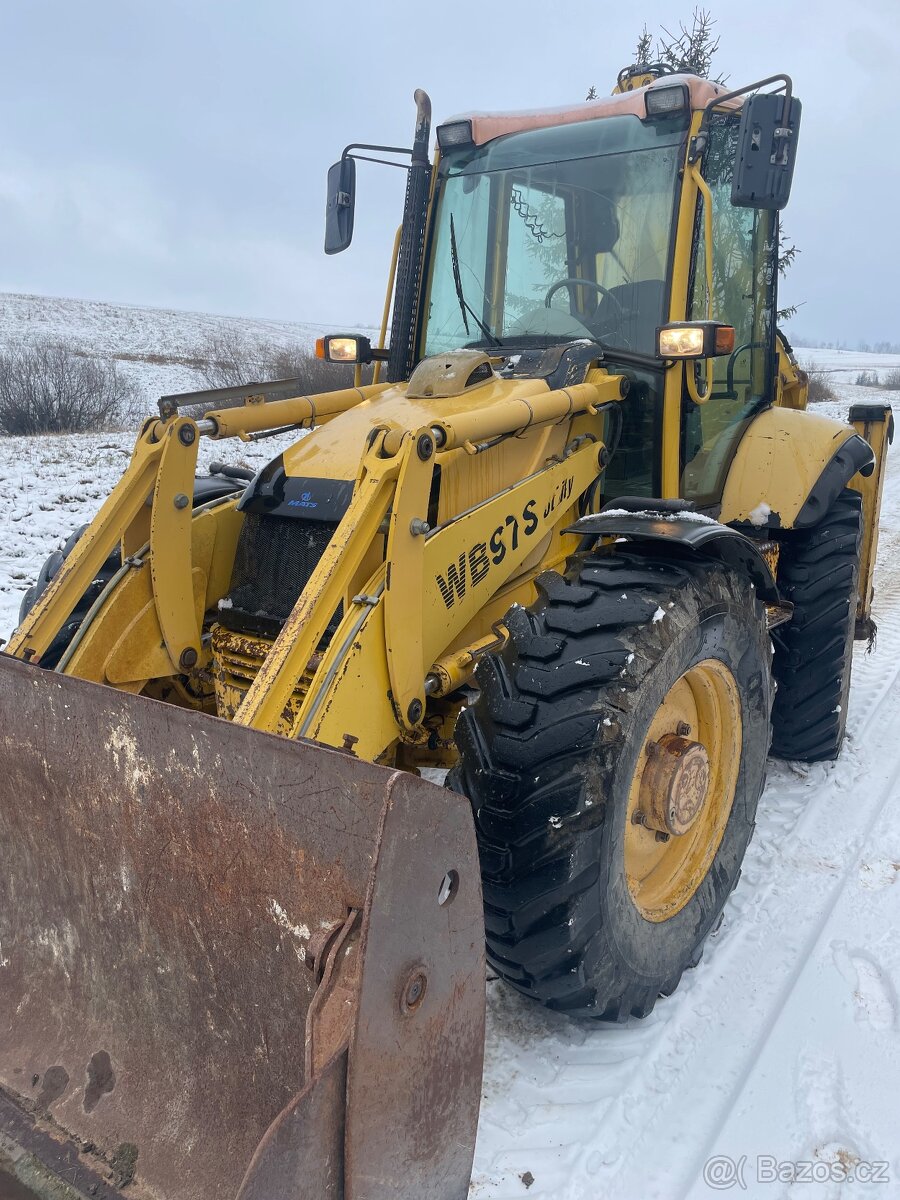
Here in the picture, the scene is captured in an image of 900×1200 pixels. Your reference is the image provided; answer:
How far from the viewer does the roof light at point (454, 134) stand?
3.96 m

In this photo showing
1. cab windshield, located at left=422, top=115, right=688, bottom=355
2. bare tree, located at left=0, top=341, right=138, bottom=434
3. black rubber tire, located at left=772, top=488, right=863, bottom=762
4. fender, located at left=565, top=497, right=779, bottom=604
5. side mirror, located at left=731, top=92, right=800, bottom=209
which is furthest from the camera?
bare tree, located at left=0, top=341, right=138, bottom=434

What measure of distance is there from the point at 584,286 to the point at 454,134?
0.97 meters

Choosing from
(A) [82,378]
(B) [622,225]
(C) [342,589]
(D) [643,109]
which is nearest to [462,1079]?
(C) [342,589]

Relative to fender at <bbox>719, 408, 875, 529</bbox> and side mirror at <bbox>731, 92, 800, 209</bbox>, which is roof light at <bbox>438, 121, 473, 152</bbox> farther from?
fender at <bbox>719, 408, 875, 529</bbox>

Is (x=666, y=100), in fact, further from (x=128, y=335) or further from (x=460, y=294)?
(x=128, y=335)

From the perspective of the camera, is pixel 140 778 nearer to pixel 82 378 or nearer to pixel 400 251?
pixel 400 251

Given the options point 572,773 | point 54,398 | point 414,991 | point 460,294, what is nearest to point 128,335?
point 54,398

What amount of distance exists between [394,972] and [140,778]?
2.61ft

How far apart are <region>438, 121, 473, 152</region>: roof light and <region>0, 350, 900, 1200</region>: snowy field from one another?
328 centimetres

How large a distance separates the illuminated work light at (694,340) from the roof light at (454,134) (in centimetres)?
145

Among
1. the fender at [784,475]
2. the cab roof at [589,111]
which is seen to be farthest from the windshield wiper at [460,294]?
the fender at [784,475]

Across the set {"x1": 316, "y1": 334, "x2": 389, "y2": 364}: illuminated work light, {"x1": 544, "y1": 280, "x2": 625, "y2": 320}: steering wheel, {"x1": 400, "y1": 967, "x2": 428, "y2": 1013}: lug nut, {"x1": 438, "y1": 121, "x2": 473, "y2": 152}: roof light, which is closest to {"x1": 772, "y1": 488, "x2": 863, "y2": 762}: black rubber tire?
{"x1": 544, "y1": 280, "x2": 625, "y2": 320}: steering wheel

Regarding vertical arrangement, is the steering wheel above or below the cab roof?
below

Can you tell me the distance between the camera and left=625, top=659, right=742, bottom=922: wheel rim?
2770 mm
